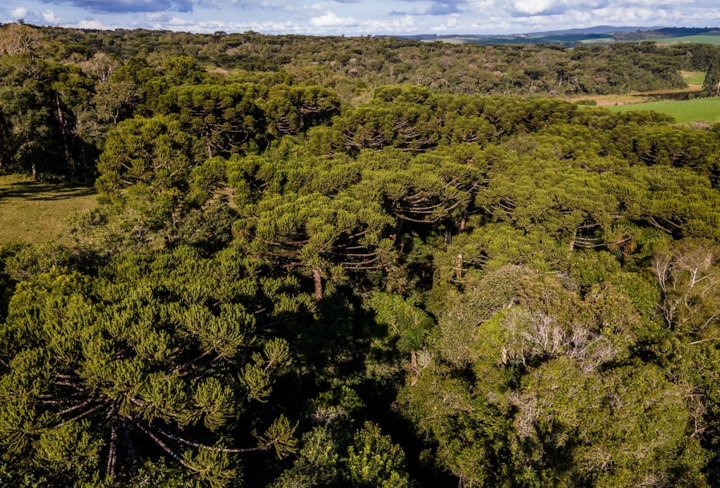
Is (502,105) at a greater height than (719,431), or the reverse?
(502,105)

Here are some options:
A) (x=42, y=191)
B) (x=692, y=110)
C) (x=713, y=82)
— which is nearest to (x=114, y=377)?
(x=42, y=191)

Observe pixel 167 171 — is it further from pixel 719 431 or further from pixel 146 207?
pixel 719 431

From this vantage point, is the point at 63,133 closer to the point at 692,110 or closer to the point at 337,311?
the point at 337,311

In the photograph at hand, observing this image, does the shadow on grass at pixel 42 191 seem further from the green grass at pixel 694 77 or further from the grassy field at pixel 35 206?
the green grass at pixel 694 77

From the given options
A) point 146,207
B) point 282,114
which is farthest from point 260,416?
point 282,114

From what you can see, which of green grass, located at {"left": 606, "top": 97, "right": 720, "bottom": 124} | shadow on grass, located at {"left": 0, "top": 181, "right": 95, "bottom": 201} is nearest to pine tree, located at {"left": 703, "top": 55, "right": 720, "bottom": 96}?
green grass, located at {"left": 606, "top": 97, "right": 720, "bottom": 124}

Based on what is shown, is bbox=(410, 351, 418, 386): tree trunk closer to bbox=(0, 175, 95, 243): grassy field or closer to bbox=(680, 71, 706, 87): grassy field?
bbox=(0, 175, 95, 243): grassy field

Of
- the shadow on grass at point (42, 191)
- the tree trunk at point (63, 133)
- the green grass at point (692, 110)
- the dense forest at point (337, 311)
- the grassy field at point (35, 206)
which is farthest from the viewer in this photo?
the green grass at point (692, 110)

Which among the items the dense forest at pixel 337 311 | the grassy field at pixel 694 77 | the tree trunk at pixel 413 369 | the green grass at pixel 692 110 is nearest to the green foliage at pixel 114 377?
the dense forest at pixel 337 311
